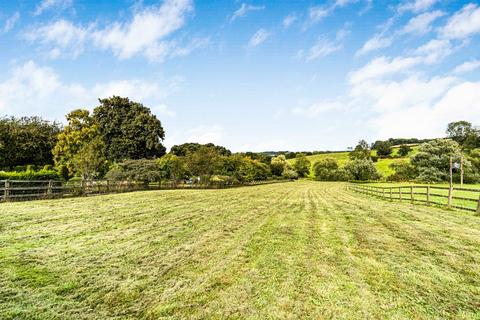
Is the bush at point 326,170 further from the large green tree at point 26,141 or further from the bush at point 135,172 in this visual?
the large green tree at point 26,141

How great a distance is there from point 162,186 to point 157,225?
1194 inches

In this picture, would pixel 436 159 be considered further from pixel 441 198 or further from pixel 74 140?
pixel 74 140

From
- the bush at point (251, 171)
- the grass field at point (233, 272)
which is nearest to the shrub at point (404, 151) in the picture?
the bush at point (251, 171)

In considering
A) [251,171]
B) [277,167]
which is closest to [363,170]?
[277,167]

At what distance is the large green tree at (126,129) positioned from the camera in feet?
149

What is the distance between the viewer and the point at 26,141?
37.4 meters

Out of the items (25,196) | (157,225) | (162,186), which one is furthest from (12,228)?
(162,186)

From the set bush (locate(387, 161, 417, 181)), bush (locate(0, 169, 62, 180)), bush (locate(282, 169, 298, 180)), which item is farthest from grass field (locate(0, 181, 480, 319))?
bush (locate(282, 169, 298, 180))

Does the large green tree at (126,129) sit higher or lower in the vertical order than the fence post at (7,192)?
higher

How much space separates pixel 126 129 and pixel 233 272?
45348 mm

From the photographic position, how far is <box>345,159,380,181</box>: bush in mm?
76312

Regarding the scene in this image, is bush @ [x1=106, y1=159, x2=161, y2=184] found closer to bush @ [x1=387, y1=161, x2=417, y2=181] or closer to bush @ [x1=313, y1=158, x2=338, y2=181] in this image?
bush @ [x1=387, y1=161, x2=417, y2=181]

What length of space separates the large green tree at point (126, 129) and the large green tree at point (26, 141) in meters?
7.28

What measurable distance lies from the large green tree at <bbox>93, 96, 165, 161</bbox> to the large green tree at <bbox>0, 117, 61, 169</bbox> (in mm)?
7276
